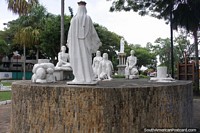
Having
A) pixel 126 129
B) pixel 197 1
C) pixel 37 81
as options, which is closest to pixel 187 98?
pixel 126 129

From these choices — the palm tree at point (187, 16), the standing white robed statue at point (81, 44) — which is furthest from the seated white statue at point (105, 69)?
the palm tree at point (187, 16)

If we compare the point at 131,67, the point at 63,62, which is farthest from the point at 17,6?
the point at 131,67

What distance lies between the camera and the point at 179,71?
18609 mm

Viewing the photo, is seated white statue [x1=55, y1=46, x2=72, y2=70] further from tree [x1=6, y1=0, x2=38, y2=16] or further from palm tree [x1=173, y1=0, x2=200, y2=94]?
palm tree [x1=173, y1=0, x2=200, y2=94]

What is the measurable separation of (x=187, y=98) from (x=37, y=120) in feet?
11.4

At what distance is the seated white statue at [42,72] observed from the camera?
6586mm

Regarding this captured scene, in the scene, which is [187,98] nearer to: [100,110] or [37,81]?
[100,110]

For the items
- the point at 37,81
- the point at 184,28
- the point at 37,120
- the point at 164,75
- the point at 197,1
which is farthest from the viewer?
the point at 184,28

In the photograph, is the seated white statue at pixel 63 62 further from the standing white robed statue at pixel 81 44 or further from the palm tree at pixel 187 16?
the palm tree at pixel 187 16

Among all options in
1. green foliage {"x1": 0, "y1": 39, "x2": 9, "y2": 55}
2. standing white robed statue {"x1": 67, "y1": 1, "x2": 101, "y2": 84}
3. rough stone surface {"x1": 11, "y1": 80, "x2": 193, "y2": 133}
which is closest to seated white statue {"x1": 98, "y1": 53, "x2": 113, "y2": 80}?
standing white robed statue {"x1": 67, "y1": 1, "x2": 101, "y2": 84}

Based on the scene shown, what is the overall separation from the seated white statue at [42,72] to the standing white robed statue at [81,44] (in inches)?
43.3

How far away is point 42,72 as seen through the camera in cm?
659

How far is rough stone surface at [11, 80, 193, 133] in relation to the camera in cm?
495

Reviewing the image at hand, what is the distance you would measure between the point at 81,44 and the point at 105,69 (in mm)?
4101
